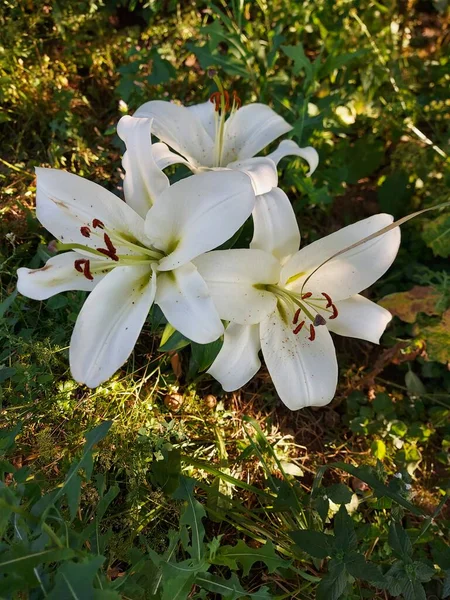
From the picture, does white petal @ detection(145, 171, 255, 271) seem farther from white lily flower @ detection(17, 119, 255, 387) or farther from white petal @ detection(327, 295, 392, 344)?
white petal @ detection(327, 295, 392, 344)

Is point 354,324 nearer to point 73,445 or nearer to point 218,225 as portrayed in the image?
point 218,225

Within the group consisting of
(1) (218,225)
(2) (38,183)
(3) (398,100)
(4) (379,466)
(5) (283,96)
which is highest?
(2) (38,183)

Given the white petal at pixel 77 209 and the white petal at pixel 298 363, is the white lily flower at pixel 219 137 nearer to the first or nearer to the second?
the white petal at pixel 77 209

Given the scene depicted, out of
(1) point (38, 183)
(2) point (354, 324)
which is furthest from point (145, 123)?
(2) point (354, 324)

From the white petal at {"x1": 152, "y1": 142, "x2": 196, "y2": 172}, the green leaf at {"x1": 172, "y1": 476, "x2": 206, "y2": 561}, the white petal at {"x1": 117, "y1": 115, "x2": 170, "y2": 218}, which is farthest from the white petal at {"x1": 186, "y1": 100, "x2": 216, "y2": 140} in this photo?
the green leaf at {"x1": 172, "y1": 476, "x2": 206, "y2": 561}

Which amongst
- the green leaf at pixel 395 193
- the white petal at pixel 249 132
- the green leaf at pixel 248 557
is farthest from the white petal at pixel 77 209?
the green leaf at pixel 395 193
